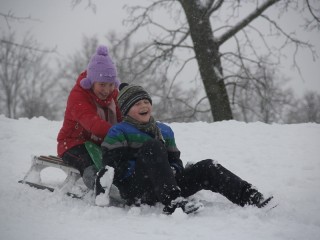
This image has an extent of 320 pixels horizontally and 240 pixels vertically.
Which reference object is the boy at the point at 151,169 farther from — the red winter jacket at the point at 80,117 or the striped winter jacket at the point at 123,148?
the red winter jacket at the point at 80,117

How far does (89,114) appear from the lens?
3.61 meters

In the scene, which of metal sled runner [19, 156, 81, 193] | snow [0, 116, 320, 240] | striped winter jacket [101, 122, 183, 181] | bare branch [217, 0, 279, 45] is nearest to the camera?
snow [0, 116, 320, 240]

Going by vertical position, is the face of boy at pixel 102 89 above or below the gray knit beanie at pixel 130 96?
above

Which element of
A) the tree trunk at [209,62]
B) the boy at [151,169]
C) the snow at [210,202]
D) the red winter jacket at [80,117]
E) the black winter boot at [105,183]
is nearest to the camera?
the snow at [210,202]

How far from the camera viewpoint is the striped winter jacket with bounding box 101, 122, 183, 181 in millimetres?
3215

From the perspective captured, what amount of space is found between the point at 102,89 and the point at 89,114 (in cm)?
39

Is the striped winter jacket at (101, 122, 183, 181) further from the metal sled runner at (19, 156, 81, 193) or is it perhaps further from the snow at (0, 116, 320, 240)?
the metal sled runner at (19, 156, 81, 193)

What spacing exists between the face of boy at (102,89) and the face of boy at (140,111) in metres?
0.52

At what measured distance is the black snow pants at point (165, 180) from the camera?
2.96 metres

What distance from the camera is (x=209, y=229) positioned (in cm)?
248

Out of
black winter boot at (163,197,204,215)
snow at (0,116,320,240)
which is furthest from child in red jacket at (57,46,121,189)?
black winter boot at (163,197,204,215)

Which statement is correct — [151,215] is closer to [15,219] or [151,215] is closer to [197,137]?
[15,219]

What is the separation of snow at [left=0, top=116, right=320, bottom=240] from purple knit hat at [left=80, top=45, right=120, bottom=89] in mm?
1186

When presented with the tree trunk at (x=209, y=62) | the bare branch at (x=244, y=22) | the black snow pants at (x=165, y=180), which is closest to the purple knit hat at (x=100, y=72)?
the black snow pants at (x=165, y=180)
